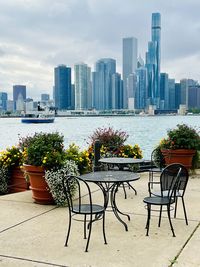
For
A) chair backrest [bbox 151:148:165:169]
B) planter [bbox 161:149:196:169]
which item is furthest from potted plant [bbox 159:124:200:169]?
chair backrest [bbox 151:148:165:169]

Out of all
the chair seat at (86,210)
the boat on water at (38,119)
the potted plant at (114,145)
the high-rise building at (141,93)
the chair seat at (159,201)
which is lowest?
the boat on water at (38,119)

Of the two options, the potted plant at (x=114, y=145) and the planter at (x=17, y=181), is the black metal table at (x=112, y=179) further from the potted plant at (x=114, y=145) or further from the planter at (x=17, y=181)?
the potted plant at (x=114, y=145)

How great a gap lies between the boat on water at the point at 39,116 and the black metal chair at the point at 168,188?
91448 mm

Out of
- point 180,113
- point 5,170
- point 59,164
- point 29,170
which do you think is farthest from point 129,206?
point 180,113

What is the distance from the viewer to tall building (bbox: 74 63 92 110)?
139250 millimetres

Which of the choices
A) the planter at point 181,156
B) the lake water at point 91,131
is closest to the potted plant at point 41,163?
the lake water at point 91,131

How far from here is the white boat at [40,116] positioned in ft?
315

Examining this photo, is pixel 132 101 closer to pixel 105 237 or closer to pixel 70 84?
pixel 70 84

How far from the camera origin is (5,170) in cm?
858

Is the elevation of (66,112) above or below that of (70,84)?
below

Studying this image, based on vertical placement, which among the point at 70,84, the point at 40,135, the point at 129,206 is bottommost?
the point at 129,206

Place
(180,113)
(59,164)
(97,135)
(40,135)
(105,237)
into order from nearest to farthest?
(105,237), (59,164), (40,135), (97,135), (180,113)

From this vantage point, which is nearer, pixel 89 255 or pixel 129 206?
pixel 89 255

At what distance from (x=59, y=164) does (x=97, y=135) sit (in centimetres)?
450
